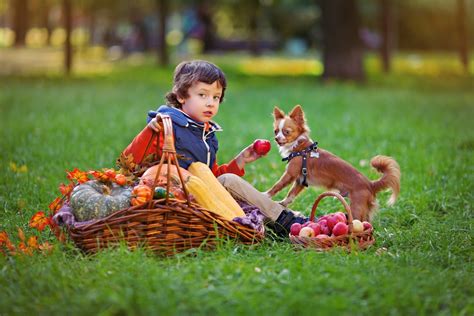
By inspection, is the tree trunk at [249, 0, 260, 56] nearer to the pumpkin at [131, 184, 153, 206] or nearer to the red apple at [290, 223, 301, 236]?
the red apple at [290, 223, 301, 236]

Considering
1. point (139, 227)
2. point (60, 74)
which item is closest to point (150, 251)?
point (139, 227)

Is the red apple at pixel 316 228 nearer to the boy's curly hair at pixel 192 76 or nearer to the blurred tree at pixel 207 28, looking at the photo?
the boy's curly hair at pixel 192 76

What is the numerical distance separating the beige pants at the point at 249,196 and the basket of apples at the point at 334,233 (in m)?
0.23

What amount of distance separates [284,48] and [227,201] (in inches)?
1570

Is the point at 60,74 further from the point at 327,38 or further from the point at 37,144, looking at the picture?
the point at 37,144

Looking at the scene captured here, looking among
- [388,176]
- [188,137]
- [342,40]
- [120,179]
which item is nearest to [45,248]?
[120,179]

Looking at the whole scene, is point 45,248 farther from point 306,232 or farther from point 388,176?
point 388,176

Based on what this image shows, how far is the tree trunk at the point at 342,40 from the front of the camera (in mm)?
18859

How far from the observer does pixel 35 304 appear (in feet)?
12.2

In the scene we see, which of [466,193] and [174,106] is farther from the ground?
[174,106]

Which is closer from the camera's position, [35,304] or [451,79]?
[35,304]

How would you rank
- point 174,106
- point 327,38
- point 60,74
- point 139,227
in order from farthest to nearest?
point 60,74
point 327,38
point 174,106
point 139,227

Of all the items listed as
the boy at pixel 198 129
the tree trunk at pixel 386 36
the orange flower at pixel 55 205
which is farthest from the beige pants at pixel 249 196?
the tree trunk at pixel 386 36

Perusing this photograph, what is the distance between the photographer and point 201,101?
525 centimetres
